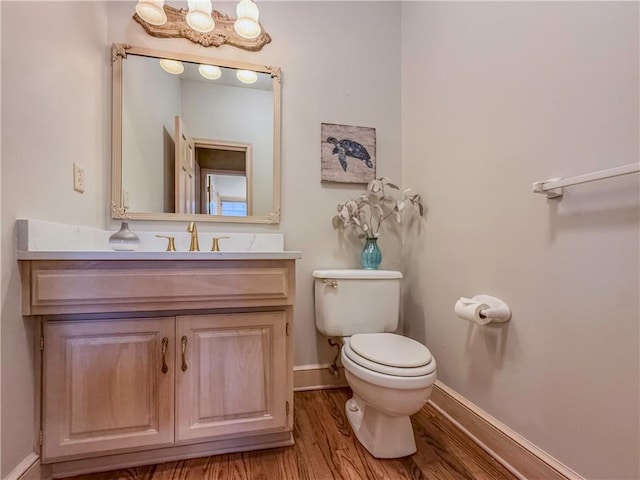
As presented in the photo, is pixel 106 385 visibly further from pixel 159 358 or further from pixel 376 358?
pixel 376 358

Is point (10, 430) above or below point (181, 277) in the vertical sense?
below

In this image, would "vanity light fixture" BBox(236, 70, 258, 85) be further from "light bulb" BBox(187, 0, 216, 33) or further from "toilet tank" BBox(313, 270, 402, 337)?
"toilet tank" BBox(313, 270, 402, 337)

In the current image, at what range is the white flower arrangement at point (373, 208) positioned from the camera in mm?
1687

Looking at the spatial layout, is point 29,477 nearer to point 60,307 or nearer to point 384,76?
point 60,307

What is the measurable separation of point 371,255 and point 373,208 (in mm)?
302

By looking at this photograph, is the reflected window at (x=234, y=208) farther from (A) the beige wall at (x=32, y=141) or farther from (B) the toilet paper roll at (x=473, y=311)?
(B) the toilet paper roll at (x=473, y=311)

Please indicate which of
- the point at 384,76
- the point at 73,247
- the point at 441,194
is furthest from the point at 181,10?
the point at 441,194

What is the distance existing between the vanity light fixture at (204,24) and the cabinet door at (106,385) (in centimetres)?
143

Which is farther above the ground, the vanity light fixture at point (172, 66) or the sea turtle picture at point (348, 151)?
the vanity light fixture at point (172, 66)

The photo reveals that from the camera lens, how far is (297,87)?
1721 millimetres

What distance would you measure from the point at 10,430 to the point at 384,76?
7.37ft

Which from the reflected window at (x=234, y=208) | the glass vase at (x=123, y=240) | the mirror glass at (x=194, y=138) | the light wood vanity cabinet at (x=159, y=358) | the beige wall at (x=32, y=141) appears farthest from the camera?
the reflected window at (x=234, y=208)

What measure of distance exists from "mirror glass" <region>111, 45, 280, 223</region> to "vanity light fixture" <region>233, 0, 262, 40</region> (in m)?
0.15

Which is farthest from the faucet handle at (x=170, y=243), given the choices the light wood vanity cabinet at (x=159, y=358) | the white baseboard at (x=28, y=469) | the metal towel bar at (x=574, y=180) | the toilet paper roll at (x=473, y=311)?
the metal towel bar at (x=574, y=180)
